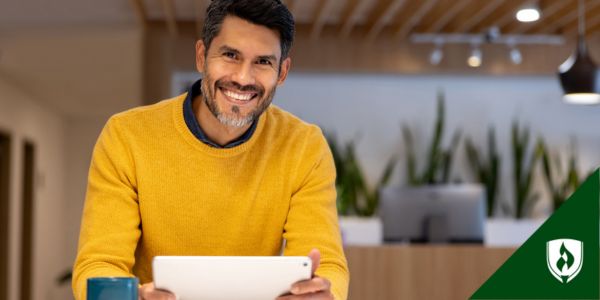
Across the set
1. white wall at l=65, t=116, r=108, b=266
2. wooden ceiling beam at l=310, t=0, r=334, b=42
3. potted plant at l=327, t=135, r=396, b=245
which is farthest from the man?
white wall at l=65, t=116, r=108, b=266

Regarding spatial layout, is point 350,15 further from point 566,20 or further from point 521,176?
point 521,176

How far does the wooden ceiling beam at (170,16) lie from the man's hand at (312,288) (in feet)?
16.6

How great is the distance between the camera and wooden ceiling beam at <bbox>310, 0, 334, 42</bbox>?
670 centimetres

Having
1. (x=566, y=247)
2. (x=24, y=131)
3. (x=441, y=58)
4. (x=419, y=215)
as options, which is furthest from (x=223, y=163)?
(x=24, y=131)

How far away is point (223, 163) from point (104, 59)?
6902 millimetres

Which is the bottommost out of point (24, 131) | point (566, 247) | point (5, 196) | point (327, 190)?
point (566, 247)

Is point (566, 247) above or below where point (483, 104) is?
below

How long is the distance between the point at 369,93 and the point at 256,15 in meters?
7.90

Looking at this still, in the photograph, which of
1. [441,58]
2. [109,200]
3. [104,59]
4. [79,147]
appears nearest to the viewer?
[109,200]

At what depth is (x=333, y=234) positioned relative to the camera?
2.01 meters

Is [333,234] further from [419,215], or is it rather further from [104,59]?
[104,59]

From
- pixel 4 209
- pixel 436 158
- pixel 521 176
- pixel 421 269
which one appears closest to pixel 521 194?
pixel 521 176

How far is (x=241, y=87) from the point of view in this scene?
6.15 feet

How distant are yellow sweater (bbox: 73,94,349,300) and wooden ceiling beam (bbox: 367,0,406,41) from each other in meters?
4.71
